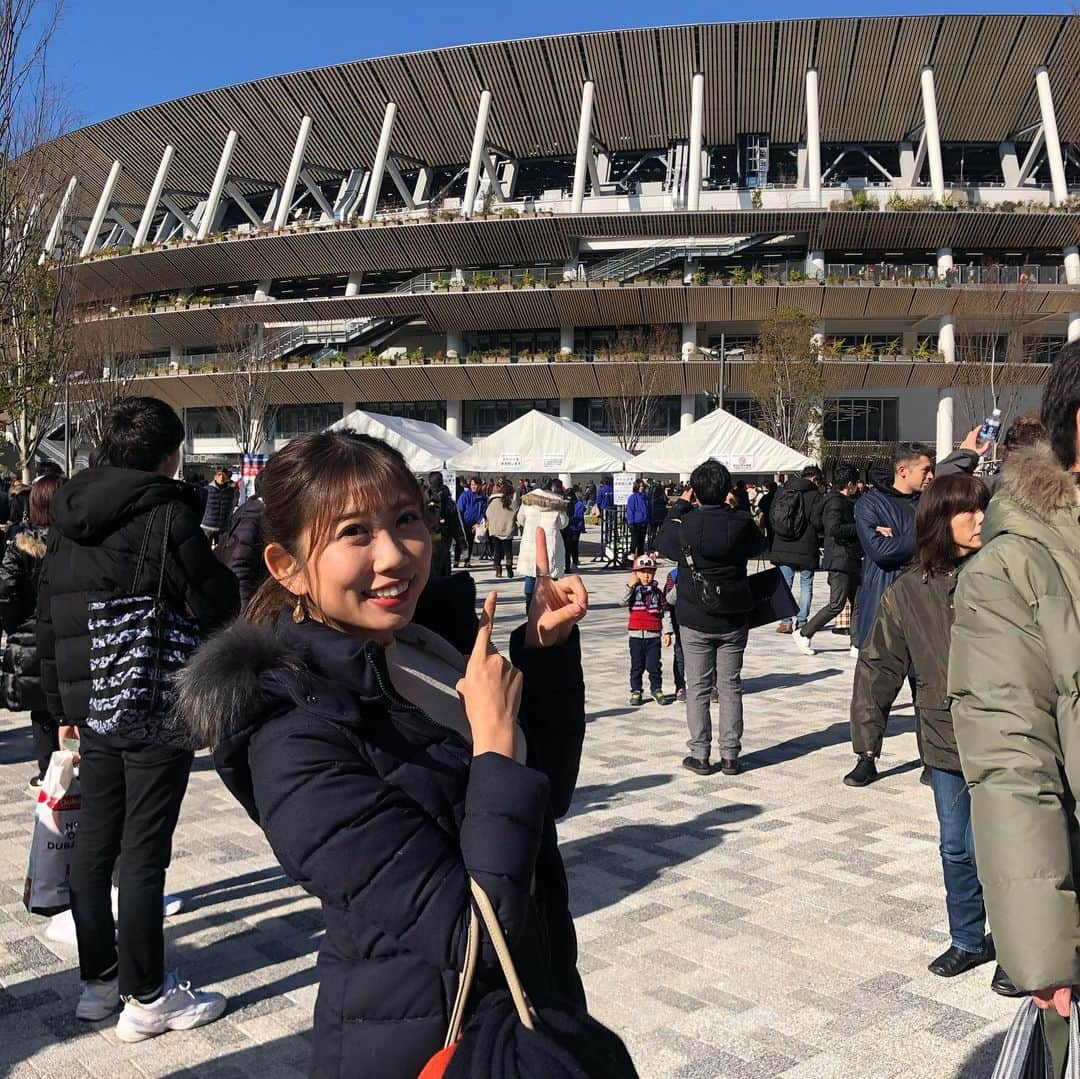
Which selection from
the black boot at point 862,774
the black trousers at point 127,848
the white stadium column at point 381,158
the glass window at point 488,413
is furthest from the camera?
the glass window at point 488,413

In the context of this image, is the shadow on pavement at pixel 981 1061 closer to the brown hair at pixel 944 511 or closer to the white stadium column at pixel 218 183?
the brown hair at pixel 944 511

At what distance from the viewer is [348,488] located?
1757mm

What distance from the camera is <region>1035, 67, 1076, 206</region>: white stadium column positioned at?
4228 cm

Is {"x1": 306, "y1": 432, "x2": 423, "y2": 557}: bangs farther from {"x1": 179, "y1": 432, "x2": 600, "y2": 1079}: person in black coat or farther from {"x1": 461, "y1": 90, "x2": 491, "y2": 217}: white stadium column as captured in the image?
{"x1": 461, "y1": 90, "x2": 491, "y2": 217}: white stadium column

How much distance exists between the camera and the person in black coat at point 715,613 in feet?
23.6

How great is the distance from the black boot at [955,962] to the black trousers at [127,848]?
2.91m

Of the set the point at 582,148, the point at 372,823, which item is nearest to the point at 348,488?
the point at 372,823

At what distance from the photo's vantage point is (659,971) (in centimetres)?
425

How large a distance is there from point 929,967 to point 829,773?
3089 mm

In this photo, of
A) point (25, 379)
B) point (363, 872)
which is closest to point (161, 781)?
point (363, 872)

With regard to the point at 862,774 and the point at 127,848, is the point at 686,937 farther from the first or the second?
the point at 862,774

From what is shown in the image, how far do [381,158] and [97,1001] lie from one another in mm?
47674

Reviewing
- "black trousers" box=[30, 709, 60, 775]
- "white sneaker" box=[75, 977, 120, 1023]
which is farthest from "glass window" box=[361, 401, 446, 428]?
"white sneaker" box=[75, 977, 120, 1023]

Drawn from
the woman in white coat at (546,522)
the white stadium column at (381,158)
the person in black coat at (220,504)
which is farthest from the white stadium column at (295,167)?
the woman in white coat at (546,522)
